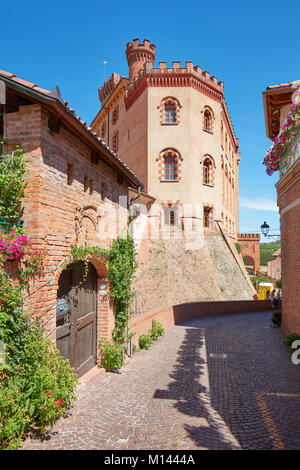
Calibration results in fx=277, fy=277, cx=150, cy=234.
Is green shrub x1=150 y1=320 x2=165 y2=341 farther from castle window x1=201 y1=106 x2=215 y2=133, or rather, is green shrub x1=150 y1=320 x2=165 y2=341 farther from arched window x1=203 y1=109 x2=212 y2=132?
arched window x1=203 y1=109 x2=212 y2=132

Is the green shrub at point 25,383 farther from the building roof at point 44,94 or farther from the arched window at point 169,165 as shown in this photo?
the arched window at point 169,165

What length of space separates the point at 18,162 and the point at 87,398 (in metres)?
5.01

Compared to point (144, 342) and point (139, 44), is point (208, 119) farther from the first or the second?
point (144, 342)

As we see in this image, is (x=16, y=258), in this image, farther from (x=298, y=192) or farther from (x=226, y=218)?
(x=226, y=218)

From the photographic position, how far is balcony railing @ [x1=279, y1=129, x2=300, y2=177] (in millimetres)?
8242

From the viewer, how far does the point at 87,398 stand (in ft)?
19.6

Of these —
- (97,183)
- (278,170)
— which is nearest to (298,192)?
(278,170)

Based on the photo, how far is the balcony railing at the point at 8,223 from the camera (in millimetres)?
4457

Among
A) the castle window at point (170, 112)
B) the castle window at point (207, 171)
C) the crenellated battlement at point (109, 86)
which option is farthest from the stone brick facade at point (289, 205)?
the crenellated battlement at point (109, 86)

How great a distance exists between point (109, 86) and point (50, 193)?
109 ft

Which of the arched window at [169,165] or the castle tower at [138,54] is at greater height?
the castle tower at [138,54]

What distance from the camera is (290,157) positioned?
360 inches

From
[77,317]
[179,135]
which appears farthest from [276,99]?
[179,135]

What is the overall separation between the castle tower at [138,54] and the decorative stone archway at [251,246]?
2374 centimetres
